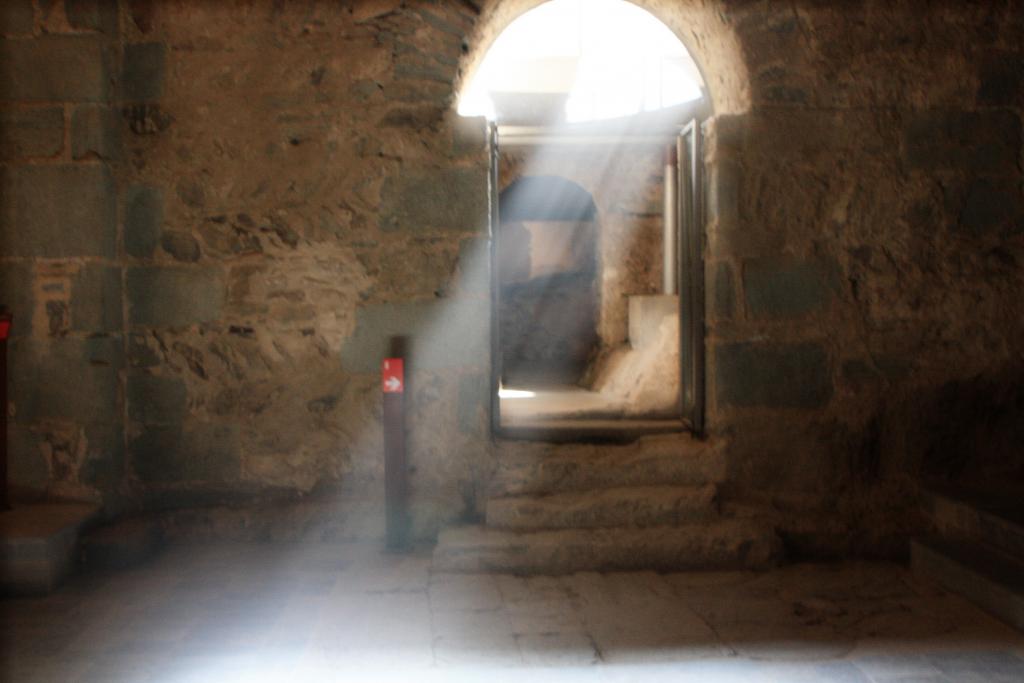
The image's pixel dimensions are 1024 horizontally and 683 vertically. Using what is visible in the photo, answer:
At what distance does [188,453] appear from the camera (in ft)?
10.9

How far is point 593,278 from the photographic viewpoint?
9172 millimetres

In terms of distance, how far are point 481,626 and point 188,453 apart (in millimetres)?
1577

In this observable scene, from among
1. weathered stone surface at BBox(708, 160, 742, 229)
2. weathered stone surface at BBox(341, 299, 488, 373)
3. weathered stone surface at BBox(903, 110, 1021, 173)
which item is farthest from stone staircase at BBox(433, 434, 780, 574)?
weathered stone surface at BBox(903, 110, 1021, 173)

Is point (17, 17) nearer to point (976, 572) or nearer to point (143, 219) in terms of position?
point (143, 219)

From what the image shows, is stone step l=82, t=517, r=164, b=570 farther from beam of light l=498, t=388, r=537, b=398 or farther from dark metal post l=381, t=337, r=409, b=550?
beam of light l=498, t=388, r=537, b=398

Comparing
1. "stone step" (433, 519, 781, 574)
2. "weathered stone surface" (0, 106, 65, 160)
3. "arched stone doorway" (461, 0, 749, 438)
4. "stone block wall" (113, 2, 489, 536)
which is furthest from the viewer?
"arched stone doorway" (461, 0, 749, 438)

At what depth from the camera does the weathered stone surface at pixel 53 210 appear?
314cm

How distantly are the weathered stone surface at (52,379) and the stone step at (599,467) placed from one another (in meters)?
1.70

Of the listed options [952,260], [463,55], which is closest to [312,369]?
[463,55]

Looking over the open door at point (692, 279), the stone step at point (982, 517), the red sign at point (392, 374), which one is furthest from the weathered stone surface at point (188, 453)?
the stone step at point (982, 517)

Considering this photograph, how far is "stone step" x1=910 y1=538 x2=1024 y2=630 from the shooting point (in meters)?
A: 2.54

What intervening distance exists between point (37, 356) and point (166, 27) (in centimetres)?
144

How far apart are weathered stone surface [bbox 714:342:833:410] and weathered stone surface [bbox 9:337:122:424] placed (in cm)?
265

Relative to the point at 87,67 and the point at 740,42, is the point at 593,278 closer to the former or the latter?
the point at 740,42
